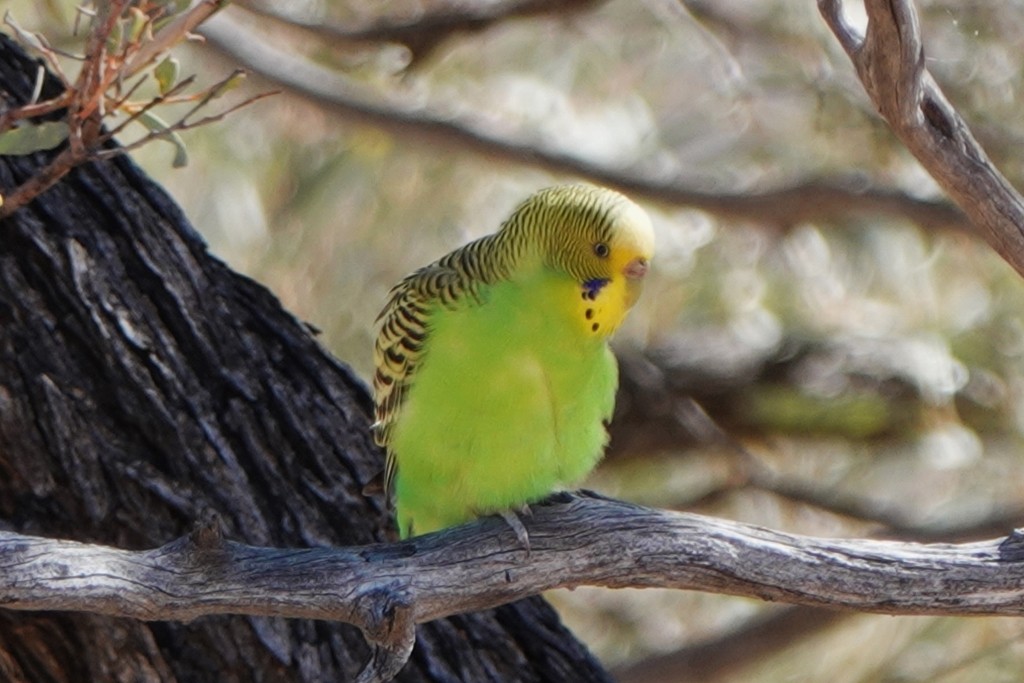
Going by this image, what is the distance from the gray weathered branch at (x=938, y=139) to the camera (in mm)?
2346

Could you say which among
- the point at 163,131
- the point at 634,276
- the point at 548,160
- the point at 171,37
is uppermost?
the point at 171,37

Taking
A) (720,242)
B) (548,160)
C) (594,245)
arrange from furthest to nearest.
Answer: (720,242) < (548,160) < (594,245)

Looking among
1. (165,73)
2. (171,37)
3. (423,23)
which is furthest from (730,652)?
(171,37)

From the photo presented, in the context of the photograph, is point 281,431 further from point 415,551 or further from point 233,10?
point 233,10

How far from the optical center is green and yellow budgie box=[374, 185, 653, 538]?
8.13ft

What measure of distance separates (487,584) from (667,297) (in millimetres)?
3002

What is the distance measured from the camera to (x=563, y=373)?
2.57 metres

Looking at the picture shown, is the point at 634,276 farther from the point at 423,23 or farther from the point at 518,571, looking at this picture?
the point at 423,23

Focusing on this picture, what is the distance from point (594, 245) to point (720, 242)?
114 inches

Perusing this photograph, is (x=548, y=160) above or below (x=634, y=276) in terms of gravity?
below

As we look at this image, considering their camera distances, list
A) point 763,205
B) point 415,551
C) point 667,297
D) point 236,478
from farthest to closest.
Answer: point 667,297
point 763,205
point 236,478
point 415,551

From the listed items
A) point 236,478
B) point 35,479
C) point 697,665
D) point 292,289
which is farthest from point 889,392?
point 35,479

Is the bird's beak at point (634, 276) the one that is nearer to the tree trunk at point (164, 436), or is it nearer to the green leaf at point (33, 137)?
the tree trunk at point (164, 436)

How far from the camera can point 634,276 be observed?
246 cm
